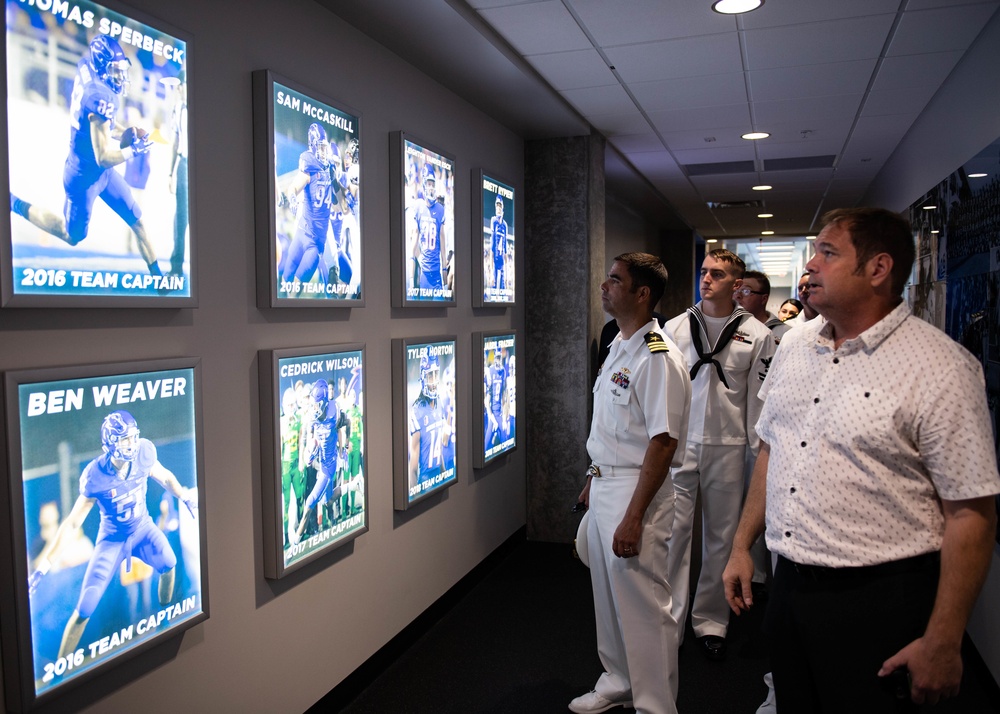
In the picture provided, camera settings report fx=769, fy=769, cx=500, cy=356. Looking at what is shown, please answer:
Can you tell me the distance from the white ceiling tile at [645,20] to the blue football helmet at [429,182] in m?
0.92

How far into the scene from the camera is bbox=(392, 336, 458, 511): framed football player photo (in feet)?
10.8

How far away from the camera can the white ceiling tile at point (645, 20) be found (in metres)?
2.99

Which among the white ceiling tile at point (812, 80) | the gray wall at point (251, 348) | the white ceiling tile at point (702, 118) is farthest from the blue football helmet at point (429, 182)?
the white ceiling tile at point (702, 118)

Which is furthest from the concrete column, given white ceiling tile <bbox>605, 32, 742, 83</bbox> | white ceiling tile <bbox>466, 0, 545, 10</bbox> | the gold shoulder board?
the gold shoulder board

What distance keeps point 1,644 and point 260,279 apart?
3.94 feet

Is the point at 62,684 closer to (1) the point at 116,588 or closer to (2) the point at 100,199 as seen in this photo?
(1) the point at 116,588

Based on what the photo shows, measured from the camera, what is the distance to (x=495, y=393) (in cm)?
435

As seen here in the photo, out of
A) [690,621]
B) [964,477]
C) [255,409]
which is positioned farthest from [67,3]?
[690,621]

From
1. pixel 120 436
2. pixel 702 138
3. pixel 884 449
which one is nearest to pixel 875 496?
pixel 884 449

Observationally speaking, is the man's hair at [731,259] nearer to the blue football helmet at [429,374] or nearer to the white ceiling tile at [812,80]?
the white ceiling tile at [812,80]

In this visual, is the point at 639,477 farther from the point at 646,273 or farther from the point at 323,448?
the point at 323,448

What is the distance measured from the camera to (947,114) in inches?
161

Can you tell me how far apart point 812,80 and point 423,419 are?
2.69 meters

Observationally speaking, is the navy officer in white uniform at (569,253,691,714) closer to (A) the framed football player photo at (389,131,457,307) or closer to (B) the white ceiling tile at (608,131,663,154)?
(A) the framed football player photo at (389,131,457,307)
